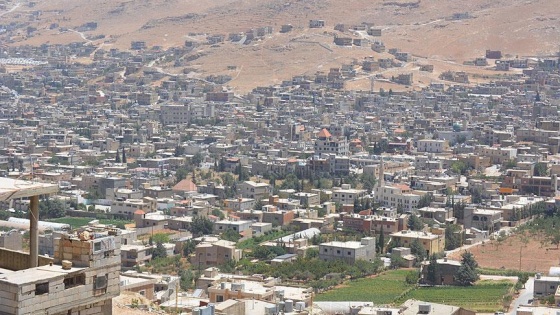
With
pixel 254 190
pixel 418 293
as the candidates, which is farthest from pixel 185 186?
→ pixel 418 293

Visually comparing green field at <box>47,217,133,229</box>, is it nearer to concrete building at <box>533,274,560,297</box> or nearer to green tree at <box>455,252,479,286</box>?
green tree at <box>455,252,479,286</box>

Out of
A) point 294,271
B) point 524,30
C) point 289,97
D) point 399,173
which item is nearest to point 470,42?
point 524,30

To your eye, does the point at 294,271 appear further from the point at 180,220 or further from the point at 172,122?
the point at 172,122

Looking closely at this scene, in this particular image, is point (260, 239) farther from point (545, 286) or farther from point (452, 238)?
point (545, 286)

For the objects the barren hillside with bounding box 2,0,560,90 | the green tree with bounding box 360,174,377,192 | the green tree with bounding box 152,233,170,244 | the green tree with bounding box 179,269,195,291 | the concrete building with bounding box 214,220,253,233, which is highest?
the barren hillside with bounding box 2,0,560,90

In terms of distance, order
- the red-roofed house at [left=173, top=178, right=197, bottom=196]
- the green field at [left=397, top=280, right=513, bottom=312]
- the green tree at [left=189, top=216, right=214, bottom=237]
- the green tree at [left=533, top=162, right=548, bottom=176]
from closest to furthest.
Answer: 1. the green field at [left=397, top=280, right=513, bottom=312]
2. the green tree at [left=189, top=216, right=214, bottom=237]
3. the red-roofed house at [left=173, top=178, right=197, bottom=196]
4. the green tree at [left=533, top=162, right=548, bottom=176]

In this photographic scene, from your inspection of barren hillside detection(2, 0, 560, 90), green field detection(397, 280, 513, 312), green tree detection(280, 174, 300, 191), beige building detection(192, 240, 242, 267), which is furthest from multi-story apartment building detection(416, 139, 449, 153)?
green field detection(397, 280, 513, 312)

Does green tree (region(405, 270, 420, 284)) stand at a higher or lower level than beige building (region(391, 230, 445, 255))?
lower
